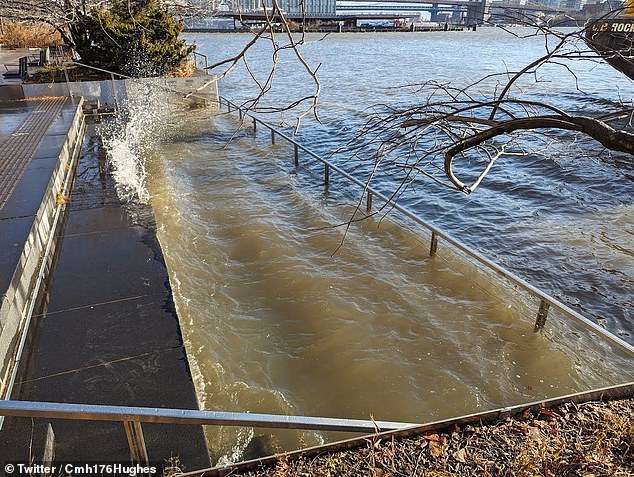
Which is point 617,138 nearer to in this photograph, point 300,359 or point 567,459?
point 567,459

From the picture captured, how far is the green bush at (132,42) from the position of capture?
17.4 metres

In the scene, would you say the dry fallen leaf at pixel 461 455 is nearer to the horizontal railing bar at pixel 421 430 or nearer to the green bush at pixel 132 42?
the horizontal railing bar at pixel 421 430

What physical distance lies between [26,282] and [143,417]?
3.24 meters

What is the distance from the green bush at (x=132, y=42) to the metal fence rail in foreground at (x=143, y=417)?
17041 millimetres

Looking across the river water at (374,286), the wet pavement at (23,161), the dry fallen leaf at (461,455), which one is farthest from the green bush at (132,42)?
the dry fallen leaf at (461,455)

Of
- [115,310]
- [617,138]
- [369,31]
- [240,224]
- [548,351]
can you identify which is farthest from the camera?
[369,31]

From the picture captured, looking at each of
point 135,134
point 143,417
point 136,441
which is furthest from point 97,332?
point 135,134

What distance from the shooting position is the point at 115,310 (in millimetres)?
4730

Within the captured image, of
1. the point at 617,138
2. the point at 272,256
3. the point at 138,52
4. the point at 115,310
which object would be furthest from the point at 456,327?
the point at 138,52

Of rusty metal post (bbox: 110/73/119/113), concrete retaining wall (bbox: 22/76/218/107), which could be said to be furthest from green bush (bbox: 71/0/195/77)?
rusty metal post (bbox: 110/73/119/113)

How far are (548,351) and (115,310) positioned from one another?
4539mm

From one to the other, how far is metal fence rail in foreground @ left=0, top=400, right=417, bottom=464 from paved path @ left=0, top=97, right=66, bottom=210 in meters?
5.05

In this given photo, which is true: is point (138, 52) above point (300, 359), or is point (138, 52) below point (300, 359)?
above

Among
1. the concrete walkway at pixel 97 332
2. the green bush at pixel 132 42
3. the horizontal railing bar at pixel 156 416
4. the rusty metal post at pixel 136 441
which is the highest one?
the green bush at pixel 132 42
